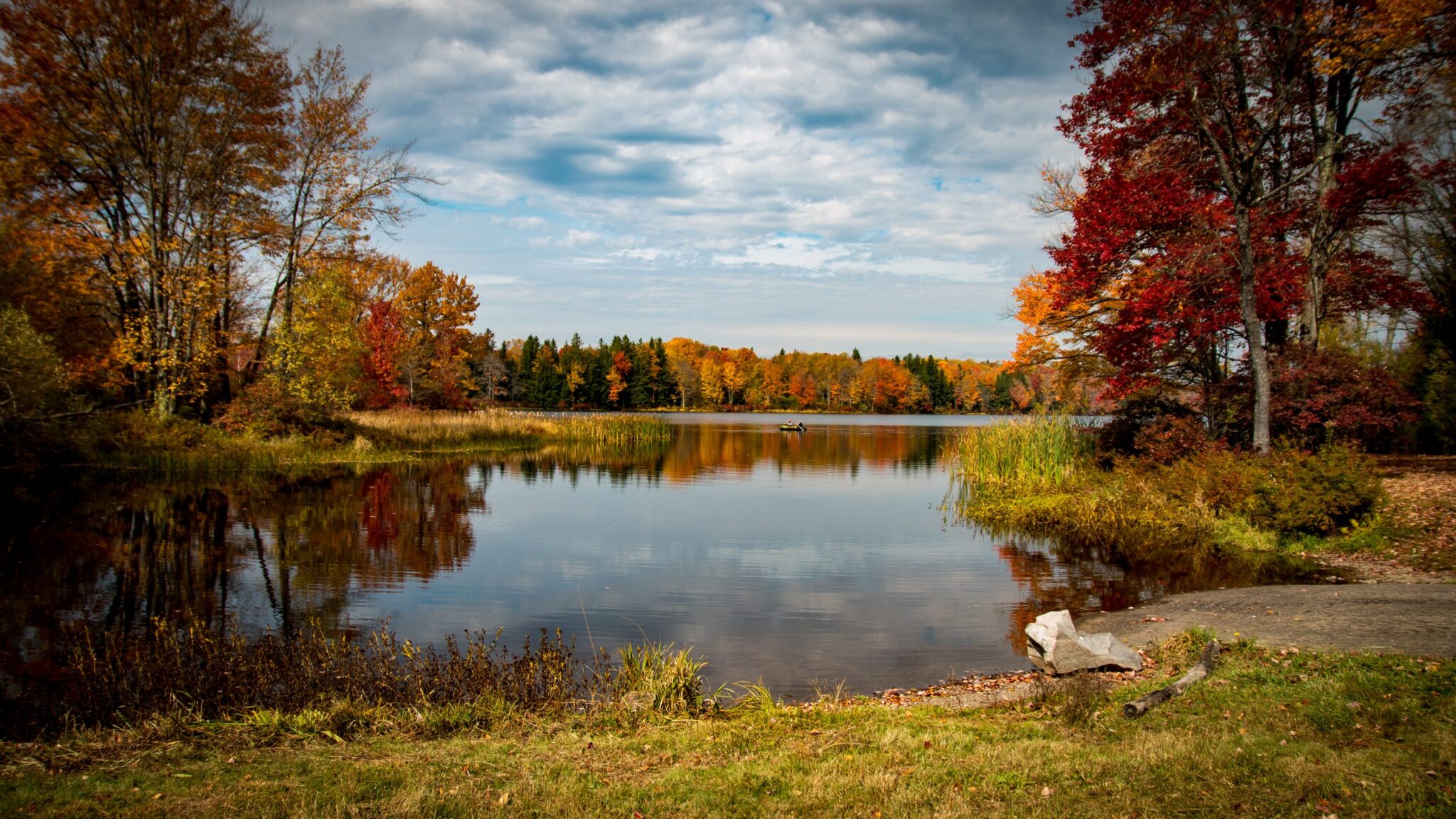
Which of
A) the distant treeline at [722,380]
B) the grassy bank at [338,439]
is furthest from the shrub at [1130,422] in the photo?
the distant treeline at [722,380]

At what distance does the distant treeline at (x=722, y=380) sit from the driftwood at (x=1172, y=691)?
80036mm

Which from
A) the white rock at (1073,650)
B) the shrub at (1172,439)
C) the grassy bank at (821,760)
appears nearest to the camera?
the grassy bank at (821,760)

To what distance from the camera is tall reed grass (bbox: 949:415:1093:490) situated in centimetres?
2122

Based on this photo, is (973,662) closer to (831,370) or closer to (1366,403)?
(1366,403)

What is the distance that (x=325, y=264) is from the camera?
28.5m

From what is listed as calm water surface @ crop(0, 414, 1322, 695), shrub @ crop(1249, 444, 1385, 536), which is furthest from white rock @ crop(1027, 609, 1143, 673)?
shrub @ crop(1249, 444, 1385, 536)

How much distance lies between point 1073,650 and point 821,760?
371 centimetres

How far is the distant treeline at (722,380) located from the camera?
341 feet

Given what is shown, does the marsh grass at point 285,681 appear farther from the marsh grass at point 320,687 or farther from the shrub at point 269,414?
the shrub at point 269,414

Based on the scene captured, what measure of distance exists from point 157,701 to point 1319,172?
23440 mm

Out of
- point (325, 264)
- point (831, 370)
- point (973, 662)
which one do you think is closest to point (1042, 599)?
point (973, 662)

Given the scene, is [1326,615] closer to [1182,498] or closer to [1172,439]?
[1182,498]

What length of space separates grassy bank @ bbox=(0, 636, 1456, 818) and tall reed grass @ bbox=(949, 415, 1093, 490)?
49.5 feet

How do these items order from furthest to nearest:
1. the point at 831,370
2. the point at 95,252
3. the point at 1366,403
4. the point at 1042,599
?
the point at 831,370 < the point at 95,252 < the point at 1366,403 < the point at 1042,599
